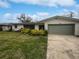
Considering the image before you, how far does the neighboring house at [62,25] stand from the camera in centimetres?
2412

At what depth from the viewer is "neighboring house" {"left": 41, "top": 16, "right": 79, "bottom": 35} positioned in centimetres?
2412

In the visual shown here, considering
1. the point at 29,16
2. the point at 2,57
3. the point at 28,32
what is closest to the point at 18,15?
the point at 29,16

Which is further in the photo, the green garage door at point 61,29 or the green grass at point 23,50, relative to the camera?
the green garage door at point 61,29

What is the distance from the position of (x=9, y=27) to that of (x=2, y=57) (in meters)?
25.3

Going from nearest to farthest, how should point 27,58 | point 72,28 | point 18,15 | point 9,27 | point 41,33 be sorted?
point 27,58 < point 41,33 < point 72,28 < point 9,27 < point 18,15

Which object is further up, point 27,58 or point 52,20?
point 52,20

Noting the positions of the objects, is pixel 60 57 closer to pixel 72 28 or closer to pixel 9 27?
pixel 72 28

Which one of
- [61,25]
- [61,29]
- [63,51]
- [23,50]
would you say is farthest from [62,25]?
[23,50]

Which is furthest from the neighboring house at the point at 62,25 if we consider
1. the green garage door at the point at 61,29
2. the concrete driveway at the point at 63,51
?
the concrete driveway at the point at 63,51

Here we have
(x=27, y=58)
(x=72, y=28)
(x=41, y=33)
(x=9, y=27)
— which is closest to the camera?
(x=27, y=58)

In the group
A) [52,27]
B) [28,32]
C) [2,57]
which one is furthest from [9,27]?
[2,57]

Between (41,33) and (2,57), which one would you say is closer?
(2,57)

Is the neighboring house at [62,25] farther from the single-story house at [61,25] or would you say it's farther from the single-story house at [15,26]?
the single-story house at [15,26]

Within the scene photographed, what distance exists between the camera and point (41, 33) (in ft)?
74.6
